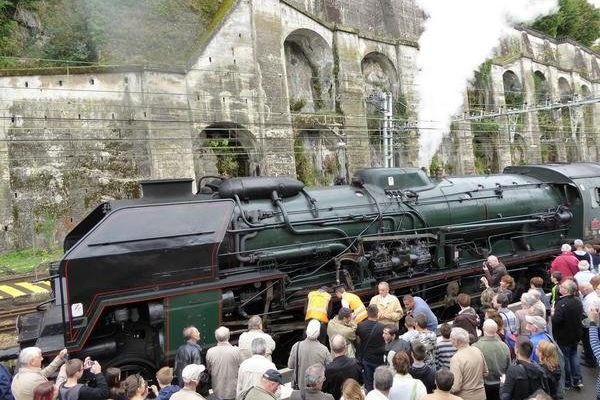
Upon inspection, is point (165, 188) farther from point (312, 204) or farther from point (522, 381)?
point (522, 381)

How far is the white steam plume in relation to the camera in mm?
27828

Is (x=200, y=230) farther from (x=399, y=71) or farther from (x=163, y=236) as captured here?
(x=399, y=71)

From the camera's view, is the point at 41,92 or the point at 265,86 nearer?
the point at 41,92

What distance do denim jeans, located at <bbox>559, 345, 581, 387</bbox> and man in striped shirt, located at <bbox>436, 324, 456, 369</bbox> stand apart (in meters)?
2.10

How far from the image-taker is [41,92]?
16688 millimetres

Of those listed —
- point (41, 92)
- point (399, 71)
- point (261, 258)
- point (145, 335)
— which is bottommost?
point (145, 335)

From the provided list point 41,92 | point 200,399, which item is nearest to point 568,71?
Result: point 41,92

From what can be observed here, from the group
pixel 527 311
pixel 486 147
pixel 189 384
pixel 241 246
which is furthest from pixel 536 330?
pixel 486 147

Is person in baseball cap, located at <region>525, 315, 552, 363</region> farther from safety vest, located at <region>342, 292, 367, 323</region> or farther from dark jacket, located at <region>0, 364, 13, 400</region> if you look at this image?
dark jacket, located at <region>0, 364, 13, 400</region>

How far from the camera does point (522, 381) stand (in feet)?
14.6

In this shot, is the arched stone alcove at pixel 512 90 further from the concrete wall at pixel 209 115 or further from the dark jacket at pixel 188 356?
the dark jacket at pixel 188 356

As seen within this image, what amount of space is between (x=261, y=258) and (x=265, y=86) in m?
14.1

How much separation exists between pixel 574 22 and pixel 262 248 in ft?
176

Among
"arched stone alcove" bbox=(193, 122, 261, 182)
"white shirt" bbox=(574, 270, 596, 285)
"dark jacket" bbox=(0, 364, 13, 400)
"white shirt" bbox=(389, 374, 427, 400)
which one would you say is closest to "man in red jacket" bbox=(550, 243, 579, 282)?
"white shirt" bbox=(574, 270, 596, 285)
